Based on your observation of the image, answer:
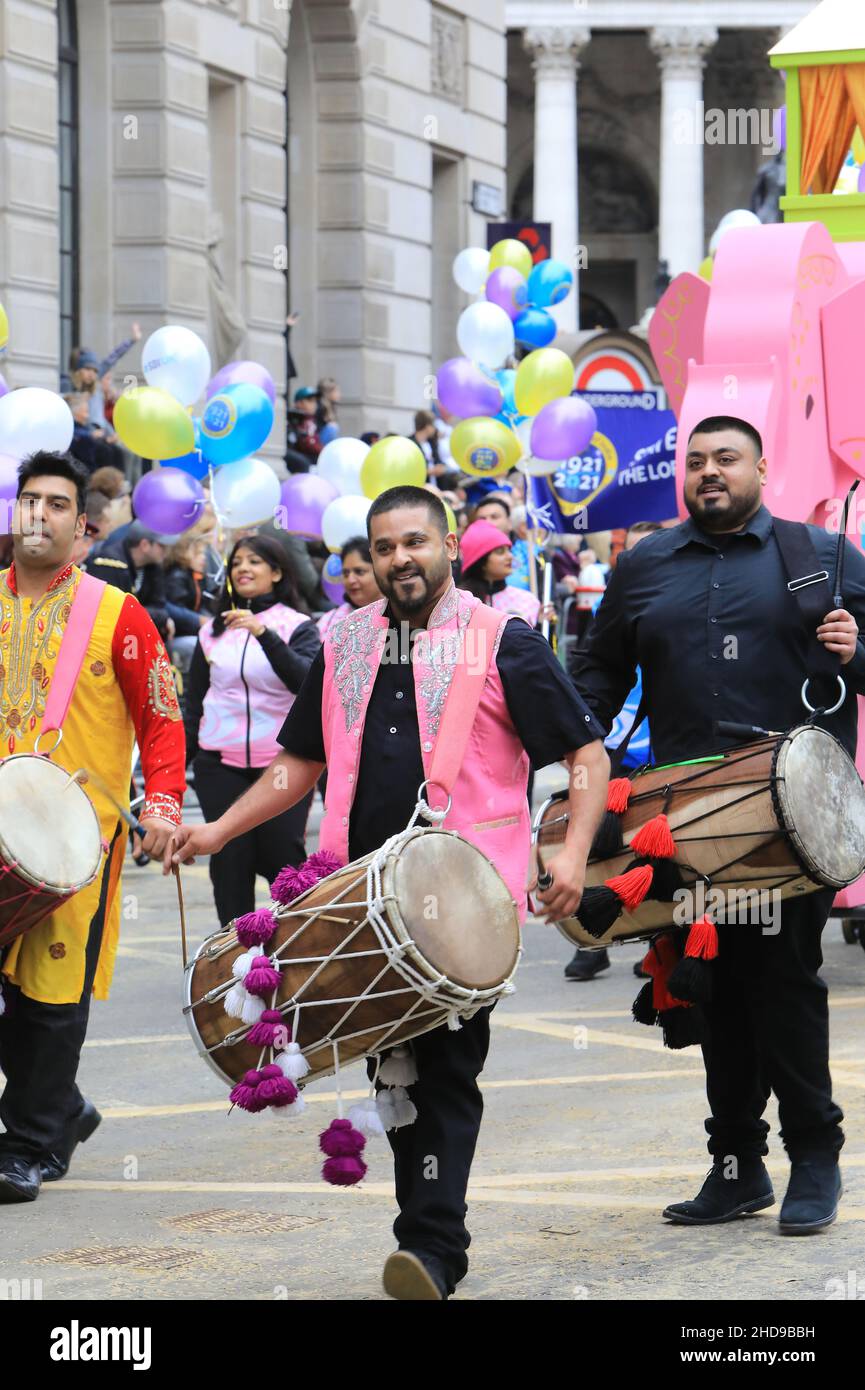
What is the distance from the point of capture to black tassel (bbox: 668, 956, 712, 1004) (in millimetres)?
5668

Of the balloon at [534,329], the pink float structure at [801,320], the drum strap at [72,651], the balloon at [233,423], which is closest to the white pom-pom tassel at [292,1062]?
the drum strap at [72,651]

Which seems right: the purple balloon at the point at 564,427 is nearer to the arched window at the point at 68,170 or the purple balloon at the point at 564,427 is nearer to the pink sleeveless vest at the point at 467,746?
the arched window at the point at 68,170

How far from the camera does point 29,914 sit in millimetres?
6023

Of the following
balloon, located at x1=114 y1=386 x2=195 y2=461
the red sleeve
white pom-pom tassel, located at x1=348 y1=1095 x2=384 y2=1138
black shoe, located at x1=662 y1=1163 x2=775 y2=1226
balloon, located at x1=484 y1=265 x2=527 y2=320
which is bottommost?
black shoe, located at x1=662 y1=1163 x2=775 y2=1226

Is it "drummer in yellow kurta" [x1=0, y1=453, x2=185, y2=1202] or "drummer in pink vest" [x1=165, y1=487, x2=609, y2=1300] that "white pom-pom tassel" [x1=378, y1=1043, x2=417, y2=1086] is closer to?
"drummer in pink vest" [x1=165, y1=487, x2=609, y2=1300]

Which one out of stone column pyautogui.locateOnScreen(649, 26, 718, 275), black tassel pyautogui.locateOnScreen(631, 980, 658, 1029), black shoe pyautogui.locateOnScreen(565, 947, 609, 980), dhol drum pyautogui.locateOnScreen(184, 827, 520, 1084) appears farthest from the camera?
stone column pyautogui.locateOnScreen(649, 26, 718, 275)

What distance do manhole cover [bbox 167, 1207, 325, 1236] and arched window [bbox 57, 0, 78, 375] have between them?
611 inches

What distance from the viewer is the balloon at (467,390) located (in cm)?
1554

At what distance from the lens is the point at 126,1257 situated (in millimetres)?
5555

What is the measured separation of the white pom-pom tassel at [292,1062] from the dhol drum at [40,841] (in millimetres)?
1121

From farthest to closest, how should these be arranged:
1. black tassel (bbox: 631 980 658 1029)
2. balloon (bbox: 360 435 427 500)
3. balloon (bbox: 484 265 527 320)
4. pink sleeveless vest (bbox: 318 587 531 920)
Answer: balloon (bbox: 484 265 527 320) < balloon (bbox: 360 435 427 500) < black tassel (bbox: 631 980 658 1029) < pink sleeveless vest (bbox: 318 587 531 920)

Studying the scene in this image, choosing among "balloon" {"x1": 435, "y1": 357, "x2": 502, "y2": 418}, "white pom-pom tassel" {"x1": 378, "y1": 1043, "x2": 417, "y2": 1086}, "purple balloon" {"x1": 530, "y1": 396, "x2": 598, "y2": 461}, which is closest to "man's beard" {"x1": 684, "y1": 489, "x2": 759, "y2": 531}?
"white pom-pom tassel" {"x1": 378, "y1": 1043, "x2": 417, "y2": 1086}

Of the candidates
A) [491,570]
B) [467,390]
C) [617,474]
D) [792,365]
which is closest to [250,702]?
[491,570]
